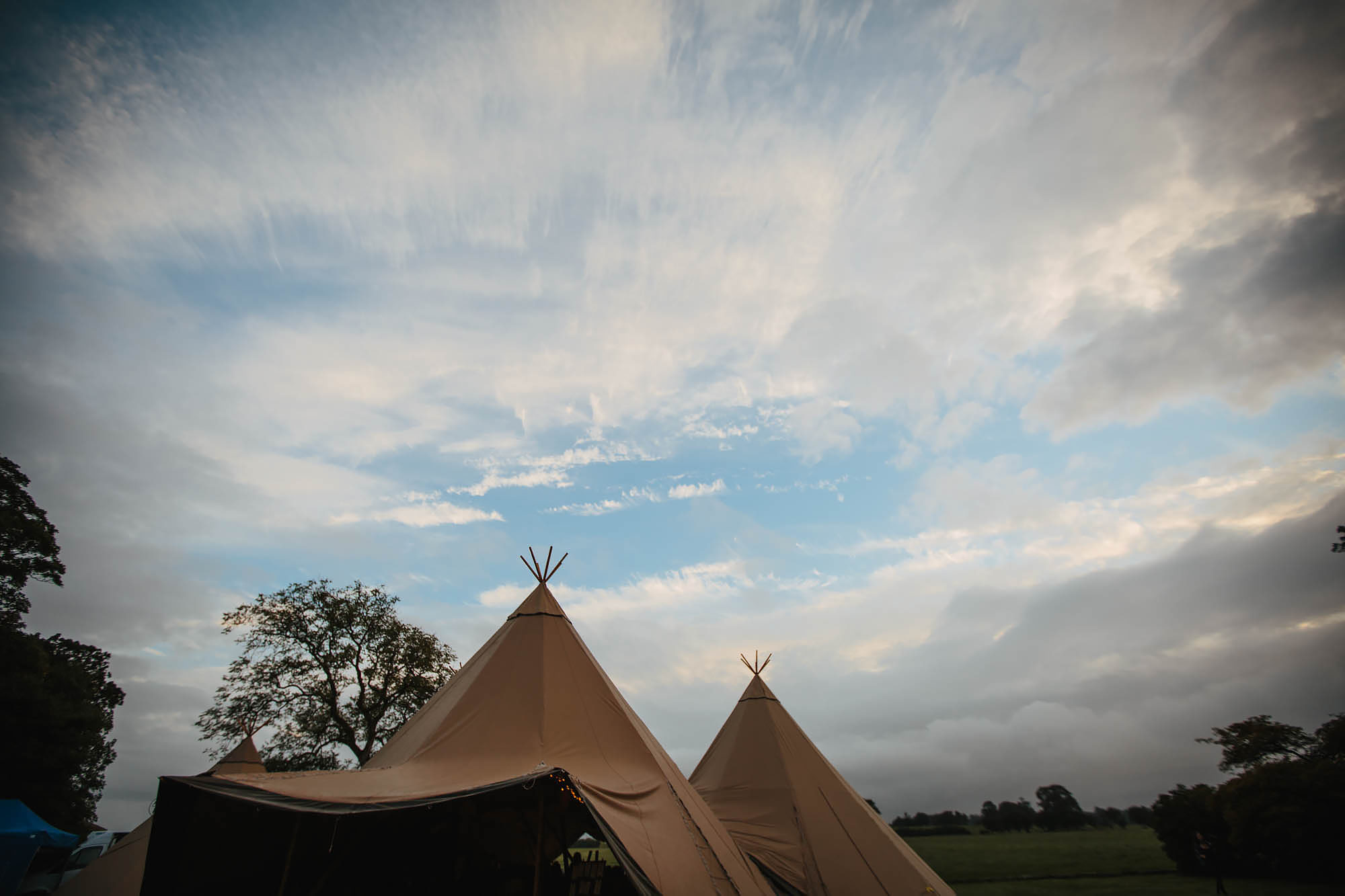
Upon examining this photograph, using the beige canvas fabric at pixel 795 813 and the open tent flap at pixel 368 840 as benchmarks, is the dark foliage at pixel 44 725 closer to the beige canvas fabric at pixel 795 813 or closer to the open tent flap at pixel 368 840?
the open tent flap at pixel 368 840

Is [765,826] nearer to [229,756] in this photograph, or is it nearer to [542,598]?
[542,598]

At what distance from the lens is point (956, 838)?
59.7 meters

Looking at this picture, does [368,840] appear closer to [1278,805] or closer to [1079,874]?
[1278,805]

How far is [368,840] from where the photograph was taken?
830 cm

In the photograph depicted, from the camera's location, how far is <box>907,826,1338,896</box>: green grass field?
16.5 meters

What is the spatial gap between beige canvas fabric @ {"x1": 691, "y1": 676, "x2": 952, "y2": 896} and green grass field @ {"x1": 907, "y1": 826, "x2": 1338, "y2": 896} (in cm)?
1182

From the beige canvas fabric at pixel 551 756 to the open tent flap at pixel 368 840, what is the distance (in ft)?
0.67

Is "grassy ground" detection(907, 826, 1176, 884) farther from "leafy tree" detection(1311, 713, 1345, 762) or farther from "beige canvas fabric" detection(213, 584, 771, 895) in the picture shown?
"beige canvas fabric" detection(213, 584, 771, 895)

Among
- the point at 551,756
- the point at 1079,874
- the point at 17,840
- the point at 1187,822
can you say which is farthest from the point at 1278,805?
the point at 17,840

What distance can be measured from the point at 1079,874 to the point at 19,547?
39.0 metres

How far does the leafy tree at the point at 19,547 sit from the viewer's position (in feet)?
52.0

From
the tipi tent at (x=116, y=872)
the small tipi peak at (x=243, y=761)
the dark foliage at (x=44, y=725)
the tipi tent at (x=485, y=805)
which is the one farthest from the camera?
the dark foliage at (x=44, y=725)

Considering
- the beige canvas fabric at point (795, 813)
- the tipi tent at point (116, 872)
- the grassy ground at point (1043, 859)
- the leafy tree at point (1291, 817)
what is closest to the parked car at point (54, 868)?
the tipi tent at point (116, 872)

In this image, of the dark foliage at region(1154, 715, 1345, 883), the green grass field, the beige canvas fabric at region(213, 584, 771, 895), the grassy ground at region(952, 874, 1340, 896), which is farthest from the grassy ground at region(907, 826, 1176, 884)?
the beige canvas fabric at region(213, 584, 771, 895)
